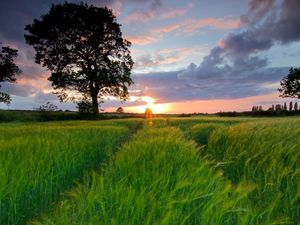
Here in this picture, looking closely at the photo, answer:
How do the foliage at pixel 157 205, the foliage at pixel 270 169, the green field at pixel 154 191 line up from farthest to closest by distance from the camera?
the foliage at pixel 270 169 < the green field at pixel 154 191 < the foliage at pixel 157 205

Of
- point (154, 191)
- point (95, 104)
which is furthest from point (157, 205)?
point (95, 104)

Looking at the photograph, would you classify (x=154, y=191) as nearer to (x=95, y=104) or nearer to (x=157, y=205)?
(x=157, y=205)

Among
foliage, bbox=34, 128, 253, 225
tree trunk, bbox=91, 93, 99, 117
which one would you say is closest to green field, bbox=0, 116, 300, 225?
foliage, bbox=34, 128, 253, 225

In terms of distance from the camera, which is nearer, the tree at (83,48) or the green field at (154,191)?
the green field at (154,191)

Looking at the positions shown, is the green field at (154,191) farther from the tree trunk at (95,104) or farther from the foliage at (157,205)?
the tree trunk at (95,104)

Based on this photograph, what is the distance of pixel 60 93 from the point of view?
4091cm

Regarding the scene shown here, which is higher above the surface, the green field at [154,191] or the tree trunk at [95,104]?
the tree trunk at [95,104]

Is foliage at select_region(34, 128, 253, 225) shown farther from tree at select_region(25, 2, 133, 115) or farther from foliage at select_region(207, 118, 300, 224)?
tree at select_region(25, 2, 133, 115)

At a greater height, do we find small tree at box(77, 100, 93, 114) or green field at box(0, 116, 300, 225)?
small tree at box(77, 100, 93, 114)

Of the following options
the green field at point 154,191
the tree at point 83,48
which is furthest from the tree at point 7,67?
the green field at point 154,191

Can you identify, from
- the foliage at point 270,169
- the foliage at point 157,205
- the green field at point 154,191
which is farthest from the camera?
the foliage at point 270,169

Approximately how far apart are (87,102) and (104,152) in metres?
32.3

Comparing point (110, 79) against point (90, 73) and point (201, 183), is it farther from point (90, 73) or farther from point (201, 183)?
point (201, 183)

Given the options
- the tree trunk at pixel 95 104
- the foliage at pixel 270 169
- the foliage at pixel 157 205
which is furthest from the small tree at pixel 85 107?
the foliage at pixel 157 205
